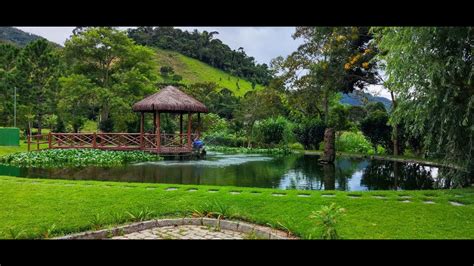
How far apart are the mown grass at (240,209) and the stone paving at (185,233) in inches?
15.8

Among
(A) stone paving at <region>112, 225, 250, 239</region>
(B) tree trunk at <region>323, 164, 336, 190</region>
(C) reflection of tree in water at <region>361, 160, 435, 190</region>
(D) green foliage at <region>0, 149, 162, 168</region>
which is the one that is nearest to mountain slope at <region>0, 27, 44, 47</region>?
(D) green foliage at <region>0, 149, 162, 168</region>

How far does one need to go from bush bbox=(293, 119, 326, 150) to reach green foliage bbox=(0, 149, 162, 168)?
943 centimetres

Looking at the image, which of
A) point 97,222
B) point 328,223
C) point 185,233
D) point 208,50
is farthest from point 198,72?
point 328,223

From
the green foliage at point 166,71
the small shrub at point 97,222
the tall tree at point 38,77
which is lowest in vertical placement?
the small shrub at point 97,222

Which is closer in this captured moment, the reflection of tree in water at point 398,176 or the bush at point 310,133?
the reflection of tree in water at point 398,176

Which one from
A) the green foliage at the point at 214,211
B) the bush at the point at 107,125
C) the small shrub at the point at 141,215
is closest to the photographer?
the small shrub at the point at 141,215

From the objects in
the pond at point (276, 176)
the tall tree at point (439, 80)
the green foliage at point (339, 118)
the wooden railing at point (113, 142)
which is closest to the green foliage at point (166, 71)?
the green foliage at point (339, 118)

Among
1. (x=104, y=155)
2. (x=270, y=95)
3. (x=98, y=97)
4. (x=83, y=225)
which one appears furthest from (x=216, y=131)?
(x=83, y=225)

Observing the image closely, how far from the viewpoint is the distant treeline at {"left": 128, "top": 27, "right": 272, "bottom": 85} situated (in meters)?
43.9

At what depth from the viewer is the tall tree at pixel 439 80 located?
6086 mm

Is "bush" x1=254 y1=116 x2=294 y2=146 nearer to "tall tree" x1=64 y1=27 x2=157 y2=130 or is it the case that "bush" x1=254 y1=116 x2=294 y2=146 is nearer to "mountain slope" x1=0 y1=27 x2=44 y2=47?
"tall tree" x1=64 y1=27 x2=157 y2=130

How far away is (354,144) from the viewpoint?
63.0 feet

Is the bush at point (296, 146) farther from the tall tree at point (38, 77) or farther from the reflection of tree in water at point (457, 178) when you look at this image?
the reflection of tree in water at point (457, 178)

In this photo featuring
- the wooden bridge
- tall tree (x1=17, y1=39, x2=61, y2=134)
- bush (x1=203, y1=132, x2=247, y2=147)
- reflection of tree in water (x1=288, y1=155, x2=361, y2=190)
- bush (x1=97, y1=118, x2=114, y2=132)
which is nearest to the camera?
reflection of tree in water (x1=288, y1=155, x2=361, y2=190)
